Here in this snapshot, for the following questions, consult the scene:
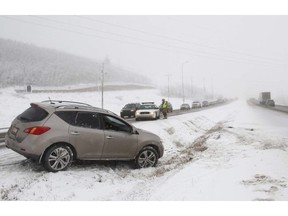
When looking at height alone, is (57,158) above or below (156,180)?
above

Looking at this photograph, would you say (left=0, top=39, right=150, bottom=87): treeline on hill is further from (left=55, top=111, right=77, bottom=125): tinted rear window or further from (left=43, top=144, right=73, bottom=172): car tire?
(left=43, top=144, right=73, bottom=172): car tire

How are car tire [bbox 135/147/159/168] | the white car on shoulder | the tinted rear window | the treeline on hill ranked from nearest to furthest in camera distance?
1. the tinted rear window
2. car tire [bbox 135/147/159/168]
3. the white car on shoulder
4. the treeline on hill

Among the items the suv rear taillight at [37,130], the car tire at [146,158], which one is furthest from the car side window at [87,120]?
the car tire at [146,158]

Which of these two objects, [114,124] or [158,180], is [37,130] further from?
[158,180]

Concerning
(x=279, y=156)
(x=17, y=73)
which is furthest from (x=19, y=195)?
(x=17, y=73)

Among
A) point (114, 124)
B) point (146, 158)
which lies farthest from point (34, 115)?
point (146, 158)

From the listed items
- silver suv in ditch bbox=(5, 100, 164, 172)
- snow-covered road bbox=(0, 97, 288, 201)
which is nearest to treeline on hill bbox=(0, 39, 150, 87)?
silver suv in ditch bbox=(5, 100, 164, 172)

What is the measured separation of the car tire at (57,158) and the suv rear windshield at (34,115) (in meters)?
0.80

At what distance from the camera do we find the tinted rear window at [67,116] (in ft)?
23.0

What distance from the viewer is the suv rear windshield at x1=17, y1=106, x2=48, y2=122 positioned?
684 cm

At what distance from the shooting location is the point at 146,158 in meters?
8.41

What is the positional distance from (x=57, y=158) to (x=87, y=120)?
1227 millimetres

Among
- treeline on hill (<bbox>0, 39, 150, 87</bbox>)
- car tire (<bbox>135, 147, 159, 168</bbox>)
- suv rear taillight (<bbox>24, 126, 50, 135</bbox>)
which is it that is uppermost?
treeline on hill (<bbox>0, 39, 150, 87</bbox>)

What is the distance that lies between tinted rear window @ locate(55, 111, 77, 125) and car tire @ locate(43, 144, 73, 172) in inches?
24.2
